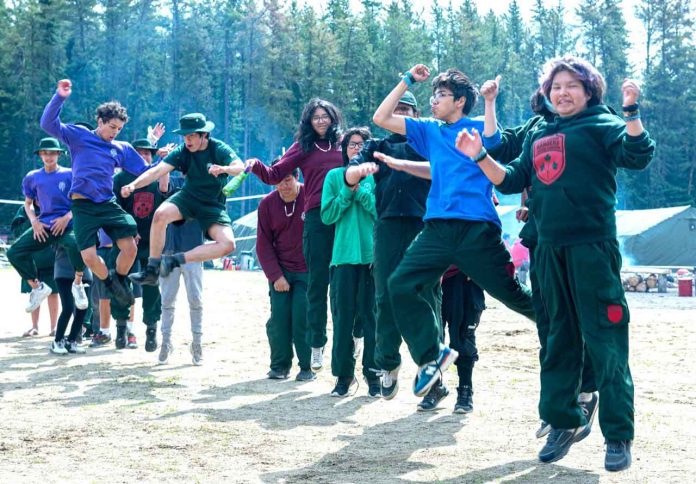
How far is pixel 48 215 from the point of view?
36.0 ft

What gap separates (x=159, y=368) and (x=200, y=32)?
7061 cm

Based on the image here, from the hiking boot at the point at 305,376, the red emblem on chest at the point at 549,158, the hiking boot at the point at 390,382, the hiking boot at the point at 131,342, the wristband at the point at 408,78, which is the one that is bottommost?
the hiking boot at the point at 131,342

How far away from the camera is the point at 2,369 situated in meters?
9.49

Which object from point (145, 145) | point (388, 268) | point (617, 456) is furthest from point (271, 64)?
point (617, 456)

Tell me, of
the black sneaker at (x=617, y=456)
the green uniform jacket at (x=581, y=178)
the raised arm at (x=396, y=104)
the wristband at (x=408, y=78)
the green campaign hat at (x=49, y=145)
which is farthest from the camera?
the green campaign hat at (x=49, y=145)

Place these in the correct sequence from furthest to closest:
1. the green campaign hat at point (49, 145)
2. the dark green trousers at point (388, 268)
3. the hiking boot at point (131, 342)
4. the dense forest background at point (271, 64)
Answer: the dense forest background at point (271, 64) < the hiking boot at point (131, 342) < the green campaign hat at point (49, 145) < the dark green trousers at point (388, 268)

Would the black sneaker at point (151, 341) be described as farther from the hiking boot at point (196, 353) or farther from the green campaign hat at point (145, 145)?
the green campaign hat at point (145, 145)

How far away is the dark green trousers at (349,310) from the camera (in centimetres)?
788

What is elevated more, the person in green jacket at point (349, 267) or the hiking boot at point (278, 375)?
the person in green jacket at point (349, 267)

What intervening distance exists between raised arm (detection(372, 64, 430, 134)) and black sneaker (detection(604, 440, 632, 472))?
2.41 meters

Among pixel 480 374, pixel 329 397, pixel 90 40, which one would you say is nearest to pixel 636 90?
pixel 329 397

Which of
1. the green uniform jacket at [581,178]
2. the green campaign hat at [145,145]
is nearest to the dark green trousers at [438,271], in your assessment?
the green uniform jacket at [581,178]

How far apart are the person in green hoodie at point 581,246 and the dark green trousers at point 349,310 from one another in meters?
2.61

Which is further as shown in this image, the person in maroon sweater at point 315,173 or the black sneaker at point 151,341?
the black sneaker at point 151,341
